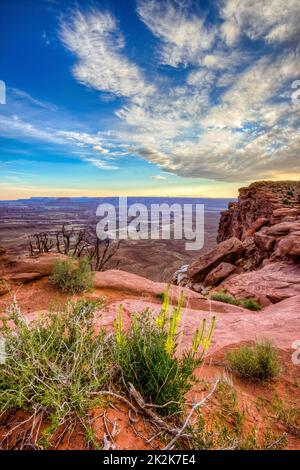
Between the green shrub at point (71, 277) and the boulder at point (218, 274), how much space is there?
10986 millimetres

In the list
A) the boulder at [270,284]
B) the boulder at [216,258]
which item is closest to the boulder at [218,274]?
the boulder at [216,258]

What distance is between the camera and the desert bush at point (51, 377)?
193 centimetres

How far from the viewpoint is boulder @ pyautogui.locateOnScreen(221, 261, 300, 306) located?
10891 millimetres

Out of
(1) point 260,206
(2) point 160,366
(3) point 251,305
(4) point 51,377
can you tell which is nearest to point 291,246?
(3) point 251,305

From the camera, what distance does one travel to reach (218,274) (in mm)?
17609

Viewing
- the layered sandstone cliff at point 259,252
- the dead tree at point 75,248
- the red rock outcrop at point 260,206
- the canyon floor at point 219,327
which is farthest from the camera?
the red rock outcrop at point 260,206

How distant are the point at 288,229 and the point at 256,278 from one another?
188 inches

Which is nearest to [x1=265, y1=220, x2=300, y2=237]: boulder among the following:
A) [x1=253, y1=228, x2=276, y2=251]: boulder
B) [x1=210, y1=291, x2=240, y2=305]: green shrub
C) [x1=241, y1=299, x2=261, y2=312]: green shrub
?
[x1=253, y1=228, x2=276, y2=251]: boulder

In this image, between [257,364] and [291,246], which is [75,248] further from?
[291,246]

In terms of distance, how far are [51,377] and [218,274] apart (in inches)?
650

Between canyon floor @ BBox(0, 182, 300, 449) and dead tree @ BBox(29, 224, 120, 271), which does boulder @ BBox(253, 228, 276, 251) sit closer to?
canyon floor @ BBox(0, 182, 300, 449)

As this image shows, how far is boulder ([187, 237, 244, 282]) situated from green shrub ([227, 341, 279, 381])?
15625mm

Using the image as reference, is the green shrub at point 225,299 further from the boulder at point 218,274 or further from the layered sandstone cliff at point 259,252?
the boulder at point 218,274
